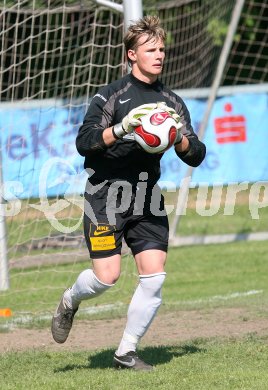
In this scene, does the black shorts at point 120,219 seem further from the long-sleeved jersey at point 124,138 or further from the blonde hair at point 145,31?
Result: the blonde hair at point 145,31

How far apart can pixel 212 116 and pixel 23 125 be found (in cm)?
674

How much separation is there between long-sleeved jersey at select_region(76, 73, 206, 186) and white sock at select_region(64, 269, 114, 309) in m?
0.59

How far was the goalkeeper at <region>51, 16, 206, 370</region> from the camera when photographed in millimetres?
6090

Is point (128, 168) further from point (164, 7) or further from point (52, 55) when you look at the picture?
point (164, 7)

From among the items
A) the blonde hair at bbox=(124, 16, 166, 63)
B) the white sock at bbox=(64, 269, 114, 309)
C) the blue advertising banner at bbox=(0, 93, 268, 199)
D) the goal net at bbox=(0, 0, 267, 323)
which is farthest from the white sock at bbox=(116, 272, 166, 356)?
the blue advertising banner at bbox=(0, 93, 268, 199)

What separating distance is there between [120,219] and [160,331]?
6.36ft

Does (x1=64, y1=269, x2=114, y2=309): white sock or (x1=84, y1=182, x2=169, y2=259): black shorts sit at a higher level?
(x1=84, y1=182, x2=169, y2=259): black shorts

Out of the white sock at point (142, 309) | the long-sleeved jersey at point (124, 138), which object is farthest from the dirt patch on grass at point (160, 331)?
the long-sleeved jersey at point (124, 138)

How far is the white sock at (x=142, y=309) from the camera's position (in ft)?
20.1

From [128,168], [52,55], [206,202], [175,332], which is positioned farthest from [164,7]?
[128,168]

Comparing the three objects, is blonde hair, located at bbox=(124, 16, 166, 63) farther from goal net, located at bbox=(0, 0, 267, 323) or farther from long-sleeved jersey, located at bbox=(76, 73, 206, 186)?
goal net, located at bbox=(0, 0, 267, 323)

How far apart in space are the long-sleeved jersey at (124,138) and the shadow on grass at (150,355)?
1.16 meters

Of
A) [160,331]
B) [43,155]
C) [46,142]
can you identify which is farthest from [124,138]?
[43,155]

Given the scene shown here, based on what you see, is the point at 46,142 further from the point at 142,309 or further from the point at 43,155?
the point at 142,309
